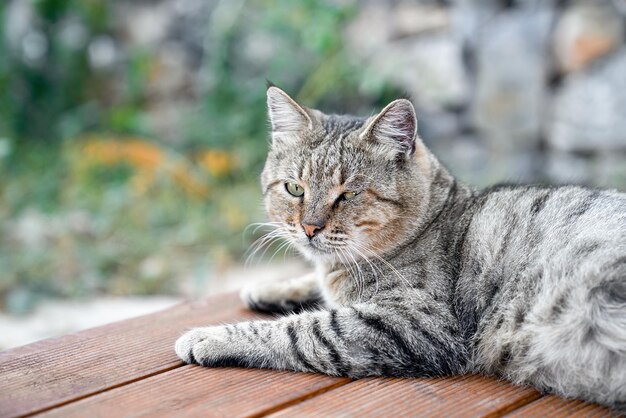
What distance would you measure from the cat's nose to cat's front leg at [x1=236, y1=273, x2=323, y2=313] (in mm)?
388

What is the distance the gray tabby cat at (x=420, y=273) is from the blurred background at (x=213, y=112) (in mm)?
1653

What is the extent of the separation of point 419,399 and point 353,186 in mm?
825

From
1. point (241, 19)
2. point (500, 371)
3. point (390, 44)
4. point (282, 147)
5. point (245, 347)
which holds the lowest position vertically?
point (500, 371)

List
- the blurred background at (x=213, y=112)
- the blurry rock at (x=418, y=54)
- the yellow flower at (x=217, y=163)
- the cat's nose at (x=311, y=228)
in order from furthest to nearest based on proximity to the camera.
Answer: the yellow flower at (x=217, y=163), the blurry rock at (x=418, y=54), the blurred background at (x=213, y=112), the cat's nose at (x=311, y=228)

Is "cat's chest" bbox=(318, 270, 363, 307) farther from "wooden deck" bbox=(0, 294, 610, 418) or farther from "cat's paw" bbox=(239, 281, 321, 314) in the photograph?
"wooden deck" bbox=(0, 294, 610, 418)

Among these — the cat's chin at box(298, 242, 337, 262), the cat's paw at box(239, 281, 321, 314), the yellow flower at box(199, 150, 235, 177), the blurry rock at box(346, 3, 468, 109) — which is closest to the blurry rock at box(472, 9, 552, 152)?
the blurry rock at box(346, 3, 468, 109)

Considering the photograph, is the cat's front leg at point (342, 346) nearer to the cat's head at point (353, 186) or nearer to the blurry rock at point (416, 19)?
the cat's head at point (353, 186)

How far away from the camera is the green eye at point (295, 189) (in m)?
2.42

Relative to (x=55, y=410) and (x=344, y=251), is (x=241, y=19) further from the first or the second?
(x=55, y=410)

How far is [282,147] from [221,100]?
3272mm

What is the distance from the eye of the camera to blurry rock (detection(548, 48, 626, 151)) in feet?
13.7

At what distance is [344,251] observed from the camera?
231cm

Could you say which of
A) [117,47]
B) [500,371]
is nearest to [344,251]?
[500,371]

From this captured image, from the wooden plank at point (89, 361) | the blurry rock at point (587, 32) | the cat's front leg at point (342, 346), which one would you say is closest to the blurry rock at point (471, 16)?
the blurry rock at point (587, 32)
